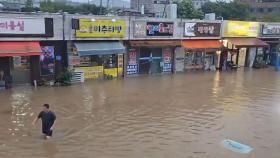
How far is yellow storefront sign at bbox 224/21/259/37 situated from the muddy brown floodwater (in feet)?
32.7

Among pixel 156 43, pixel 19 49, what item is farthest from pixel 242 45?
pixel 19 49

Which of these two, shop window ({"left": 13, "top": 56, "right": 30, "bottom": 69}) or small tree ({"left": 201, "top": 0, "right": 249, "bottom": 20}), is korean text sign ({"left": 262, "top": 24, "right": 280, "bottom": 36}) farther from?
small tree ({"left": 201, "top": 0, "right": 249, "bottom": 20})

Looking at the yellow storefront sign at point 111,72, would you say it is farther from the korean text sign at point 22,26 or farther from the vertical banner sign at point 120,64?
the korean text sign at point 22,26

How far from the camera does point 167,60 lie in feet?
105

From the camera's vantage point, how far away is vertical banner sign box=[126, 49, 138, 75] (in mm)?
29391

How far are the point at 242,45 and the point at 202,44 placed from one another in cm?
477

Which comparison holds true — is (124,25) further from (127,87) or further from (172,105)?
(172,105)

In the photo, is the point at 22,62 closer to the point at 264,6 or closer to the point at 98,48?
the point at 98,48

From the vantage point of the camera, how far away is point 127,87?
964 inches

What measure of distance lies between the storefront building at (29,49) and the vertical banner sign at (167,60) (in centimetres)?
962

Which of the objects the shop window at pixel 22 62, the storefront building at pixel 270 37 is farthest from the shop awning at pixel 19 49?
the storefront building at pixel 270 37

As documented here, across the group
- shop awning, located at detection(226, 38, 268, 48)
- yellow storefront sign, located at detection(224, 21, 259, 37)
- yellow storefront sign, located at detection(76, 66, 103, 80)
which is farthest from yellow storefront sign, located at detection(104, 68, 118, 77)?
shop awning, located at detection(226, 38, 268, 48)

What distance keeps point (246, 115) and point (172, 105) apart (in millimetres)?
3733

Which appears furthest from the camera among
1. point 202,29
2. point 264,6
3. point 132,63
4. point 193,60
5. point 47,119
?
point 264,6
